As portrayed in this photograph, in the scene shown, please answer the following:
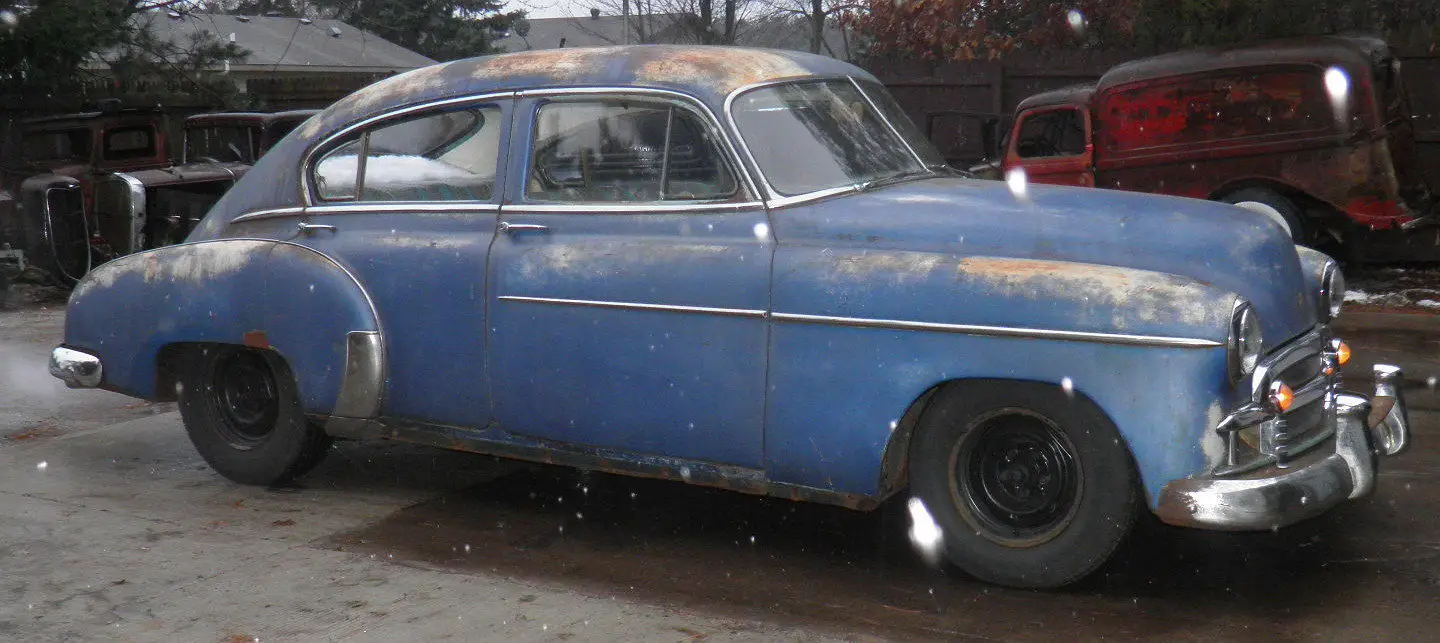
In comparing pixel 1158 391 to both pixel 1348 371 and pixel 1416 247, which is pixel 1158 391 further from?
pixel 1416 247

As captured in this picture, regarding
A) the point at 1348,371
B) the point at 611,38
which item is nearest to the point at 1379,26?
the point at 1348,371

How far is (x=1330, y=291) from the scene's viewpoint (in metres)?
4.89

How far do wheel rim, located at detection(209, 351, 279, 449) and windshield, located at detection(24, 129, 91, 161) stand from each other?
323 inches

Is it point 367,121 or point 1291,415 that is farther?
point 367,121

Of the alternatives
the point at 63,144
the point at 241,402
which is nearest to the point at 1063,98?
the point at 241,402

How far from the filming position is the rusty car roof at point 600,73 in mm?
4898

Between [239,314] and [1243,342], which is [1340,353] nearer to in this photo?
[1243,342]

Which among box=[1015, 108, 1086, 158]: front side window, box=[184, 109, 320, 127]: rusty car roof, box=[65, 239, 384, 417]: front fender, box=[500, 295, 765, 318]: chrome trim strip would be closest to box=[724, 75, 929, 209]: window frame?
box=[500, 295, 765, 318]: chrome trim strip

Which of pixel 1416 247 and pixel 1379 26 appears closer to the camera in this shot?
pixel 1416 247

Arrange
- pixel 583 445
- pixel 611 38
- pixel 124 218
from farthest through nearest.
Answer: pixel 611 38 < pixel 124 218 < pixel 583 445

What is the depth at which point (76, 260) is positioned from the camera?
12305 millimetres

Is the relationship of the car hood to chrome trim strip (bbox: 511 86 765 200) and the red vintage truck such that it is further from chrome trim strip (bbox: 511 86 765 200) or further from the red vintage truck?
the red vintage truck

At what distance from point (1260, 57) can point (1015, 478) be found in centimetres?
865

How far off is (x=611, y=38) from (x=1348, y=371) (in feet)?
151
